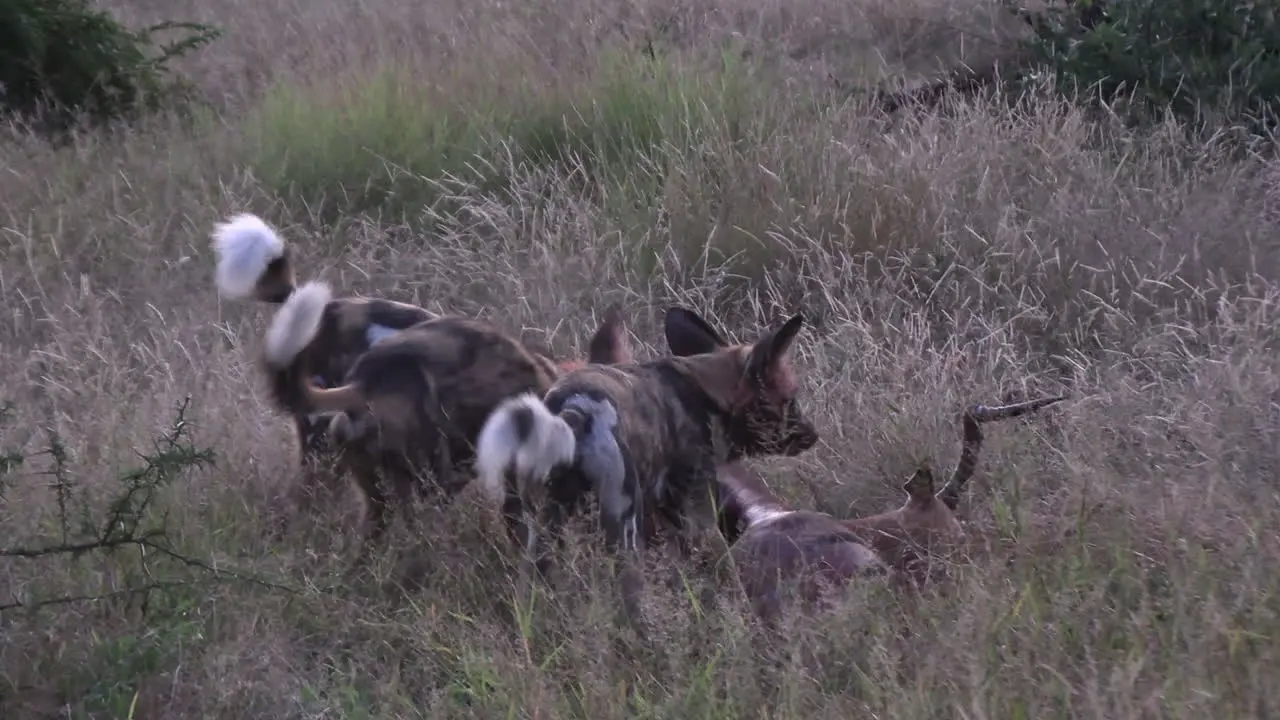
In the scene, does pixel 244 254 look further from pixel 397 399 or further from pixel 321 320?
pixel 397 399

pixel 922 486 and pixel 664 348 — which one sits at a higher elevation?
pixel 922 486

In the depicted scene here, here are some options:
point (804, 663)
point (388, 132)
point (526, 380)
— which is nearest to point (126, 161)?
point (388, 132)

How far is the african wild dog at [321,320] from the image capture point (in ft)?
13.3

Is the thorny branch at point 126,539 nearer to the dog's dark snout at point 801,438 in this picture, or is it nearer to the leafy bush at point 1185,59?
the dog's dark snout at point 801,438

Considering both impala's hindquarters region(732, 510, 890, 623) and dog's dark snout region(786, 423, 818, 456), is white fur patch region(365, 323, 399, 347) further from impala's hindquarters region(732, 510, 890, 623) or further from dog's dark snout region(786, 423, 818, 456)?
impala's hindquarters region(732, 510, 890, 623)

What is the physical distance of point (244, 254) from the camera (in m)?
4.05

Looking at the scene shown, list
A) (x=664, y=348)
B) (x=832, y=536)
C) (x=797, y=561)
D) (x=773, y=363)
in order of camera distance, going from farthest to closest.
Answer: (x=664, y=348) → (x=773, y=363) → (x=832, y=536) → (x=797, y=561)

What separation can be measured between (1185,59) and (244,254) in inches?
182

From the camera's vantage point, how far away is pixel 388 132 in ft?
22.8

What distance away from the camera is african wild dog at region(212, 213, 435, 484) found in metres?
4.06

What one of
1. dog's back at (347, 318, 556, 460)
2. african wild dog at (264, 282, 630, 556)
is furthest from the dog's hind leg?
dog's back at (347, 318, 556, 460)

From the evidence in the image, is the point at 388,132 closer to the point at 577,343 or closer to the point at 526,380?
the point at 577,343

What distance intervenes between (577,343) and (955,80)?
10.9ft

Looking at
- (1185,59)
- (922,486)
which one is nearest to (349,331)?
(922,486)
